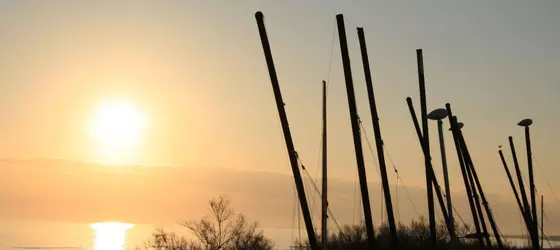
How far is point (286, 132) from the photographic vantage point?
2445cm

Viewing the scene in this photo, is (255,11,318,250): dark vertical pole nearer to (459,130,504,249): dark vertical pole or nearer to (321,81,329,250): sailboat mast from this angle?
(321,81,329,250): sailboat mast

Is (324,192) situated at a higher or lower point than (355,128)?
lower

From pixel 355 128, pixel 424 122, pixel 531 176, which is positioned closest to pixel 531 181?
pixel 531 176

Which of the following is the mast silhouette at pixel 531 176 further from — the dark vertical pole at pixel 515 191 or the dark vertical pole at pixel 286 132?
the dark vertical pole at pixel 286 132

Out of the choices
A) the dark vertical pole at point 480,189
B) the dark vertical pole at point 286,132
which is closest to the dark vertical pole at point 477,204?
the dark vertical pole at point 480,189

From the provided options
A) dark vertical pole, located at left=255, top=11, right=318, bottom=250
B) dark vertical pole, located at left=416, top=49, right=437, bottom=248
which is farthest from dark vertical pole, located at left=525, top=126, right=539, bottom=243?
dark vertical pole, located at left=255, top=11, right=318, bottom=250

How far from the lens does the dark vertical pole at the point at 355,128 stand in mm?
25969

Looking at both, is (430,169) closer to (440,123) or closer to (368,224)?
(440,123)

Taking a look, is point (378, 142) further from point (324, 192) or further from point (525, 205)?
point (525, 205)

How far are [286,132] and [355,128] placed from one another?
341 cm

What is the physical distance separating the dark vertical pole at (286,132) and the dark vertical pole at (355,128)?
314 cm

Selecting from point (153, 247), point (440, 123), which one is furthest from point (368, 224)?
point (153, 247)

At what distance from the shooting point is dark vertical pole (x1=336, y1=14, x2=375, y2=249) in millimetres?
25969

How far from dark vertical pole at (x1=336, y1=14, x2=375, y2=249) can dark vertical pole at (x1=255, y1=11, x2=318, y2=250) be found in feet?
10.3
